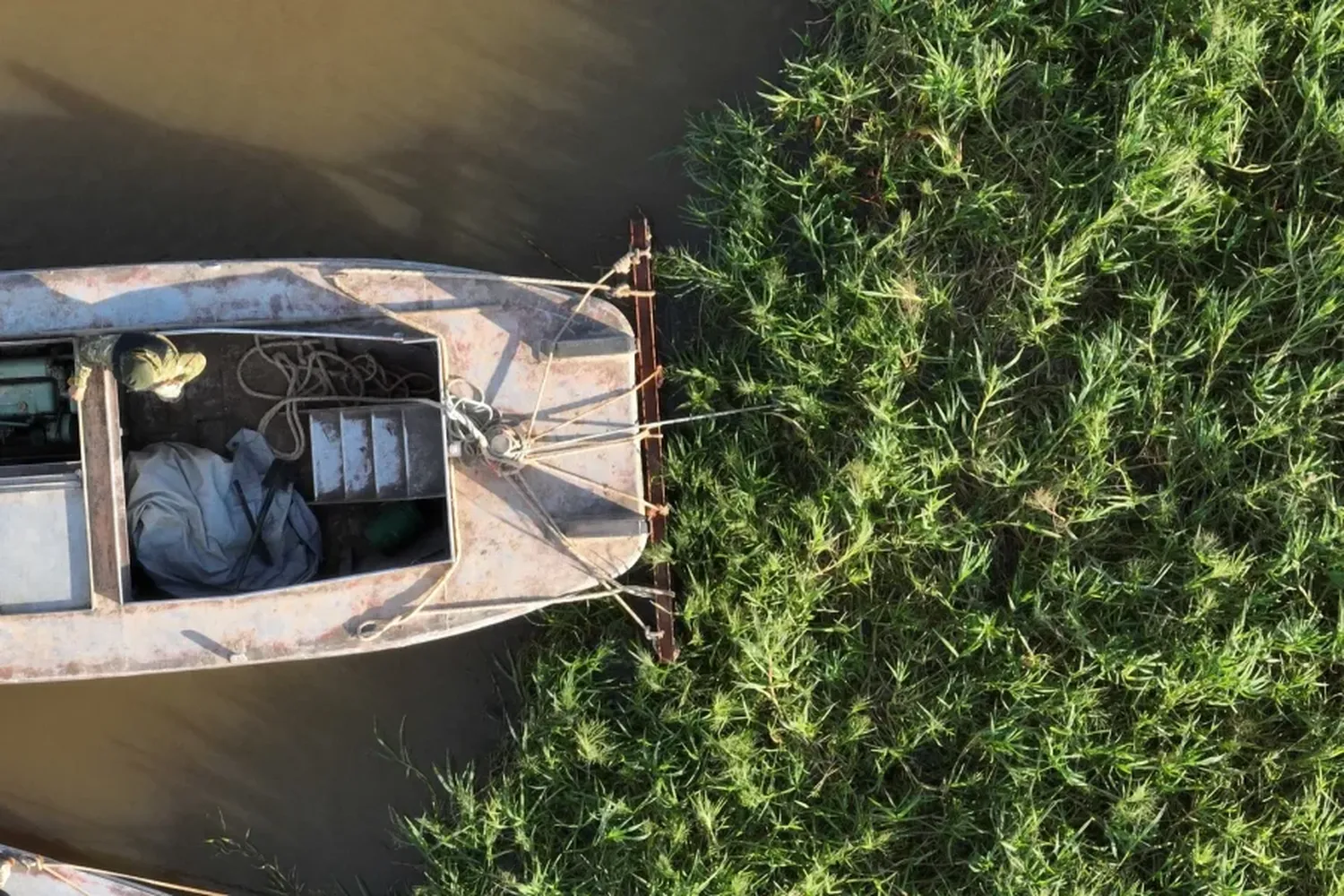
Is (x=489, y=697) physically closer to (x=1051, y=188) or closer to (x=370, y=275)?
(x=370, y=275)

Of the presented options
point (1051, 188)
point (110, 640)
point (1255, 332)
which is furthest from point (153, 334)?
point (1255, 332)

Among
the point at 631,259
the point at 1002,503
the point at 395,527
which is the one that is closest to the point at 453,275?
the point at 631,259

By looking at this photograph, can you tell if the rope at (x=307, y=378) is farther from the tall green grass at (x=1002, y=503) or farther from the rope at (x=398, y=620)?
the tall green grass at (x=1002, y=503)

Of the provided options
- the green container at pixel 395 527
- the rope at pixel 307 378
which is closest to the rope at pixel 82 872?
the green container at pixel 395 527

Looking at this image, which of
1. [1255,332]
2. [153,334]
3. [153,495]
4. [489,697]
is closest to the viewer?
[153,334]

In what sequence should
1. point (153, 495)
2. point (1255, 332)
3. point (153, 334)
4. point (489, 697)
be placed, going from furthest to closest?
point (489, 697)
point (1255, 332)
point (153, 495)
point (153, 334)

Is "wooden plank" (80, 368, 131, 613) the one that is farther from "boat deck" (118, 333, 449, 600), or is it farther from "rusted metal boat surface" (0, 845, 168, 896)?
"rusted metal boat surface" (0, 845, 168, 896)

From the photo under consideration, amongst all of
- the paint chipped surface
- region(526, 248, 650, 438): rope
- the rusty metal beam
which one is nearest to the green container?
→ the paint chipped surface
